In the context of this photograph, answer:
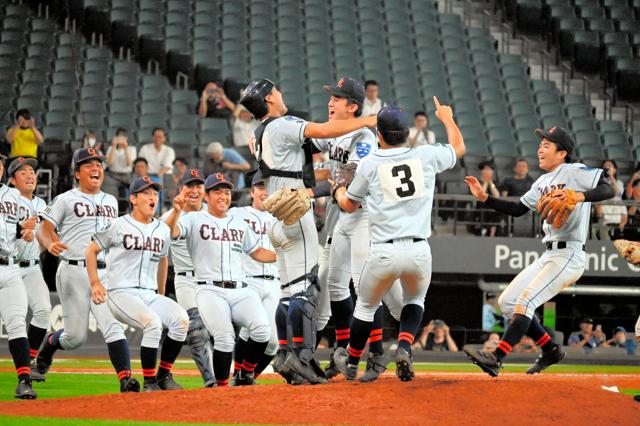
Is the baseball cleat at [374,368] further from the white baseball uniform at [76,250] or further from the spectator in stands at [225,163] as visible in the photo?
the spectator in stands at [225,163]

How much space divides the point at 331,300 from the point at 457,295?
1181cm

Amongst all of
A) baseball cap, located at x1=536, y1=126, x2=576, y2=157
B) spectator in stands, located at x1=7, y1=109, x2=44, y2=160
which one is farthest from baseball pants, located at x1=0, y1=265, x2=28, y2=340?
spectator in stands, located at x1=7, y1=109, x2=44, y2=160

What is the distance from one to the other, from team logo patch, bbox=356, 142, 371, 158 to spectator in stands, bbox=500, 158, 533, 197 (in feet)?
27.6

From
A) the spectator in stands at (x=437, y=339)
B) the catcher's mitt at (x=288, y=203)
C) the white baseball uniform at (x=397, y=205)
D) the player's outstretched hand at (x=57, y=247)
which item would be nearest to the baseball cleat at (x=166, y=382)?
the player's outstretched hand at (x=57, y=247)

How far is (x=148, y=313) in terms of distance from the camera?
858 centimetres

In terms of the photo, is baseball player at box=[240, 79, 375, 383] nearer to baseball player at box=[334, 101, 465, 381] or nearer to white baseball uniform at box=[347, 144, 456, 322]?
baseball player at box=[334, 101, 465, 381]

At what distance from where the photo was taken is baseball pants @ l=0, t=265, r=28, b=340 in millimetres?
8805

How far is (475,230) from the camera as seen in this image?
17578 millimetres

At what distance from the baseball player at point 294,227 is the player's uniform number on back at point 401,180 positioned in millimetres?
644

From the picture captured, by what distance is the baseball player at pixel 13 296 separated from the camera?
870 centimetres

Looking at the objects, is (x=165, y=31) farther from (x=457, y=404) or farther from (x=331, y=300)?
(x=457, y=404)

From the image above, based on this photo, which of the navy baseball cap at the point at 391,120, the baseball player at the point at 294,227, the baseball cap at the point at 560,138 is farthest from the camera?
the baseball cap at the point at 560,138

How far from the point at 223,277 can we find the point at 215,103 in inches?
383

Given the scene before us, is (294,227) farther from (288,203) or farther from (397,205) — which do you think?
(397,205)
